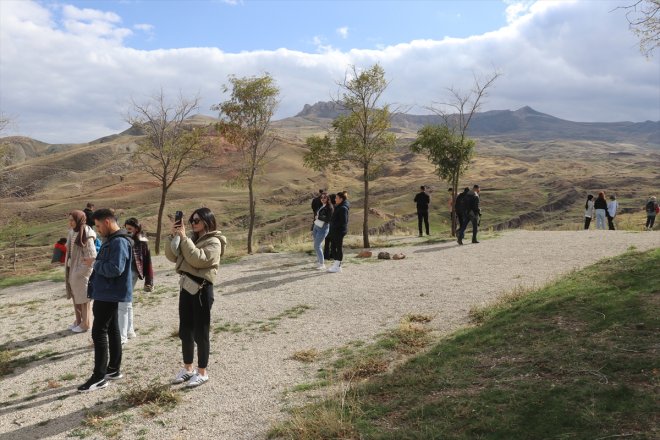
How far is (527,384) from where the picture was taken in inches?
193

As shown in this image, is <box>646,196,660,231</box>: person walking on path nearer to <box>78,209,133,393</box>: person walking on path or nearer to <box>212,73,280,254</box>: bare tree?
<box>212,73,280,254</box>: bare tree

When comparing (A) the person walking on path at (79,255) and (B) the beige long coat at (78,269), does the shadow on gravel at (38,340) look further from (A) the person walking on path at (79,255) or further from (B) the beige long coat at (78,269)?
(B) the beige long coat at (78,269)

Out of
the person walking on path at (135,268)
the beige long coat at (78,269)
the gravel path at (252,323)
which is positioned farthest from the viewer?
the beige long coat at (78,269)

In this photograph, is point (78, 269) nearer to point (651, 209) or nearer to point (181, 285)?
point (181, 285)

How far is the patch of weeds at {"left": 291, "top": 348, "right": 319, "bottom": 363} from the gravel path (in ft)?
0.47

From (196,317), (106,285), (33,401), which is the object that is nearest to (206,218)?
(196,317)

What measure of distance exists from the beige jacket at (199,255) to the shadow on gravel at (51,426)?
1791 millimetres

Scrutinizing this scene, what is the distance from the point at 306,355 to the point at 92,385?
274cm

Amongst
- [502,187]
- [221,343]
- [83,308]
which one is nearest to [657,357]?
[221,343]

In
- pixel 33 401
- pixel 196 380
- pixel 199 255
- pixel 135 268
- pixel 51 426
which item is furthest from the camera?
pixel 135 268

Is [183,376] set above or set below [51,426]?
above

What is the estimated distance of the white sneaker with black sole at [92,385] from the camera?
6.09 m

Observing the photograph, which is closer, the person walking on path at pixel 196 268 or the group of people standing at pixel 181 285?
the person walking on path at pixel 196 268

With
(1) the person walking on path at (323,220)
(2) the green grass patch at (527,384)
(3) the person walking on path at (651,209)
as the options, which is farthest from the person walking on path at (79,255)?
(3) the person walking on path at (651,209)
